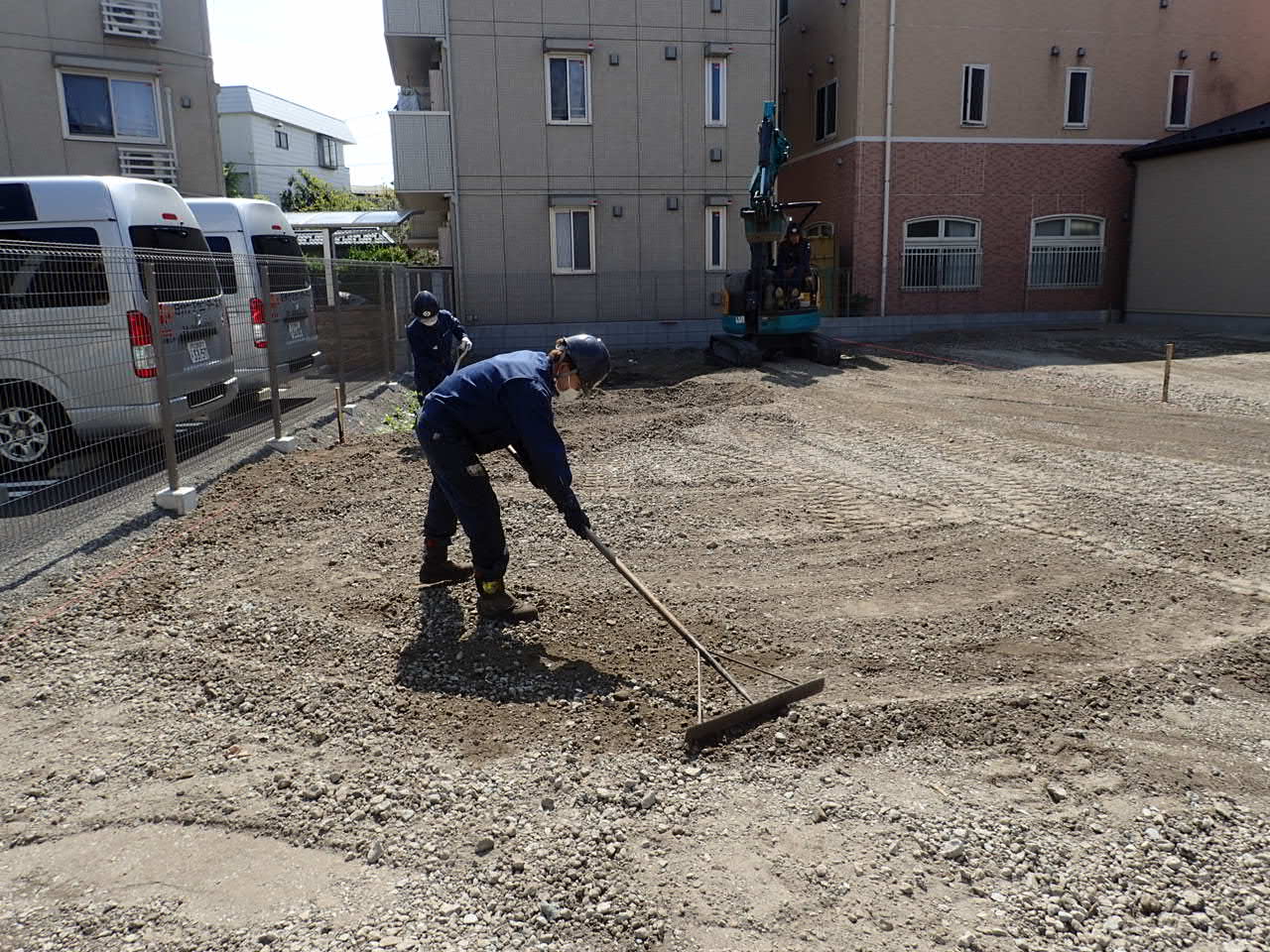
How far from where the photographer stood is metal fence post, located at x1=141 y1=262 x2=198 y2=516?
20.2 ft

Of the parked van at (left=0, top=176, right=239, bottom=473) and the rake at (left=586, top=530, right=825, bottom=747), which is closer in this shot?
the rake at (left=586, top=530, right=825, bottom=747)

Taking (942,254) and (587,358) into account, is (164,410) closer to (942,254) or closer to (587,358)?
(587,358)

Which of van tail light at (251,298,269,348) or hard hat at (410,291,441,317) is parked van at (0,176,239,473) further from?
hard hat at (410,291,441,317)

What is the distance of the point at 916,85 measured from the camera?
19609 millimetres

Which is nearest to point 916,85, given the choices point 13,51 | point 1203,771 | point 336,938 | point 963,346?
point 963,346

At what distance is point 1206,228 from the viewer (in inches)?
749

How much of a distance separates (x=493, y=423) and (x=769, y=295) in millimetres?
10691

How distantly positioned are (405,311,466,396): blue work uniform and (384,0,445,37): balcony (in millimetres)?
10879

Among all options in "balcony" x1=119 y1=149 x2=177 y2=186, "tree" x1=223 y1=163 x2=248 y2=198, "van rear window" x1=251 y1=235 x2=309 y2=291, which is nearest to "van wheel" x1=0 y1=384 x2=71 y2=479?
"van rear window" x1=251 y1=235 x2=309 y2=291

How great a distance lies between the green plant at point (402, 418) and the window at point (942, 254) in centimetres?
1309

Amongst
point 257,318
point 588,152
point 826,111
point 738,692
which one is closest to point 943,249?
point 826,111

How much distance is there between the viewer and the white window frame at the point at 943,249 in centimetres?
2011

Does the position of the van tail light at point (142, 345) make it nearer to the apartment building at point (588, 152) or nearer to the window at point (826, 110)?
the apartment building at point (588, 152)

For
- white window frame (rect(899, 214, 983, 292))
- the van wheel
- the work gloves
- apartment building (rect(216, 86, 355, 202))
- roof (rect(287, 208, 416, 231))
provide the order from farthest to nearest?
apartment building (rect(216, 86, 355, 202)), roof (rect(287, 208, 416, 231)), white window frame (rect(899, 214, 983, 292)), the van wheel, the work gloves
